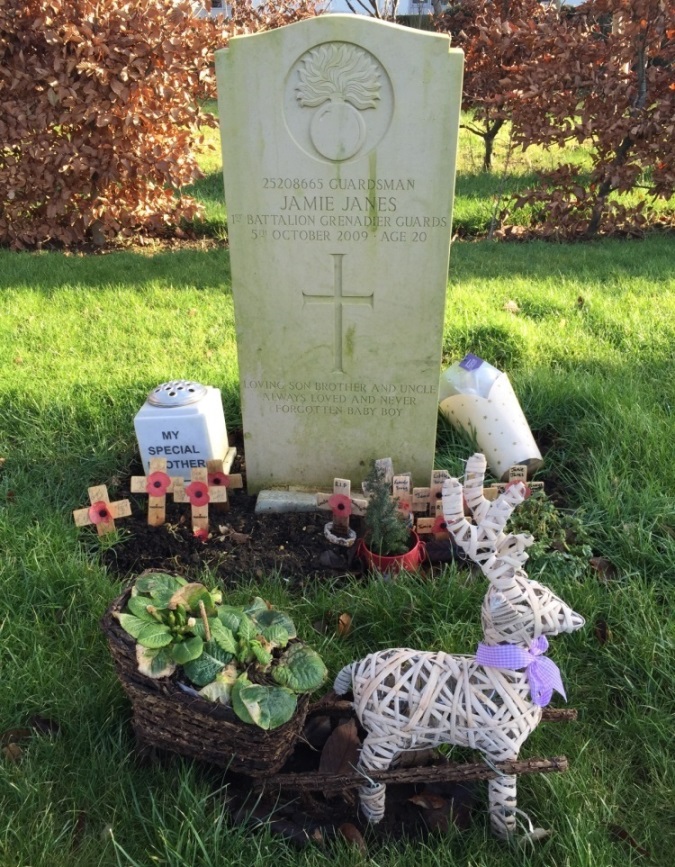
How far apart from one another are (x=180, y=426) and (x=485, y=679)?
1.79 meters

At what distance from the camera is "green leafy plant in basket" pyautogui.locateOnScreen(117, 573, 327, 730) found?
1633 mm

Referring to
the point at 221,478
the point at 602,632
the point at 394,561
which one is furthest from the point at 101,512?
Result: the point at 602,632

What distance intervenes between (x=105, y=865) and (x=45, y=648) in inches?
31.6

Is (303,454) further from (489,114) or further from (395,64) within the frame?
(489,114)

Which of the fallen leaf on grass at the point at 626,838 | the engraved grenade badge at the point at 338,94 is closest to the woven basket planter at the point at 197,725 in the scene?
the fallen leaf on grass at the point at 626,838

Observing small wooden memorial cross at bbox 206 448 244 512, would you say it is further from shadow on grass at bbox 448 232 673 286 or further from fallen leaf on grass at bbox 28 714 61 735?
shadow on grass at bbox 448 232 673 286

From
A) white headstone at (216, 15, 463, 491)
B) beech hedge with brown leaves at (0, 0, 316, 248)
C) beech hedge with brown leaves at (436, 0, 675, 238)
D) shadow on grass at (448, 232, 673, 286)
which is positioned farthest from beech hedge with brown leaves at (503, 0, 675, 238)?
white headstone at (216, 15, 463, 491)

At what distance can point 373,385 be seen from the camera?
295 cm

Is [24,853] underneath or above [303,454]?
underneath

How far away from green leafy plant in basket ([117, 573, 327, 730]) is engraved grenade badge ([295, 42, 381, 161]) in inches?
66.3

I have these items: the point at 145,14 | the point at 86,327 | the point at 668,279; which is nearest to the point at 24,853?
the point at 86,327

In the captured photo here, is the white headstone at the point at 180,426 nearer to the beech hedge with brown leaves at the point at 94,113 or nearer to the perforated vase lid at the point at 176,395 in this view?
the perforated vase lid at the point at 176,395

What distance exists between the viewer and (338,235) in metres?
2.69

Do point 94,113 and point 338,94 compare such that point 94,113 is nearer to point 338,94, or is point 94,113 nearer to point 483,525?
point 338,94
